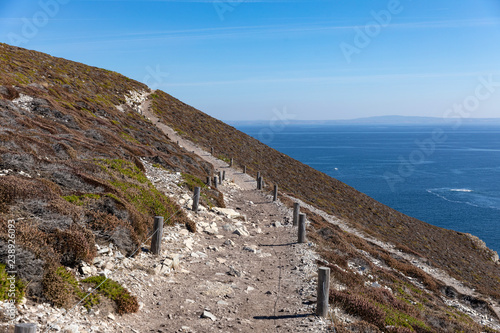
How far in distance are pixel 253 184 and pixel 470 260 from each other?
2806cm

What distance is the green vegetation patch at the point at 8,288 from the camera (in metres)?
6.28

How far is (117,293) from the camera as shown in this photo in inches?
322

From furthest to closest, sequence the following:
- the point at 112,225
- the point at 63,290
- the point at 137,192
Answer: the point at 137,192 < the point at 112,225 < the point at 63,290

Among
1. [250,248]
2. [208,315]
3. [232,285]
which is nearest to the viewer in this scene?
[208,315]

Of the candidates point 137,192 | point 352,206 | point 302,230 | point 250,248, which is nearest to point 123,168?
point 137,192

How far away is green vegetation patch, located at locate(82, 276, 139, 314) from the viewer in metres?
7.98

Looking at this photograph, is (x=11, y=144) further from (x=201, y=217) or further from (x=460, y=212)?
(x=460, y=212)

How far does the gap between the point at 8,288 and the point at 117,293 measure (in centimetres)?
234

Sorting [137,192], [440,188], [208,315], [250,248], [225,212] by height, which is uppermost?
[440,188]

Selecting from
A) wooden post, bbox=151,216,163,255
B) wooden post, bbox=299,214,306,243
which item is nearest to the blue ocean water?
wooden post, bbox=299,214,306,243

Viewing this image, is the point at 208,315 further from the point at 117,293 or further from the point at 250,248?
the point at 250,248

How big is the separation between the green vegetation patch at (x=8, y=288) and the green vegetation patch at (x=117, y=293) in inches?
62.2

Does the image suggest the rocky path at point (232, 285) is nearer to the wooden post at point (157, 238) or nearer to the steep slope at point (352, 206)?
the wooden post at point (157, 238)

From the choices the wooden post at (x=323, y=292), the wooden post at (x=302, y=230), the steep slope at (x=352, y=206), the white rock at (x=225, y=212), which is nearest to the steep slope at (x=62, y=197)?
the white rock at (x=225, y=212)
